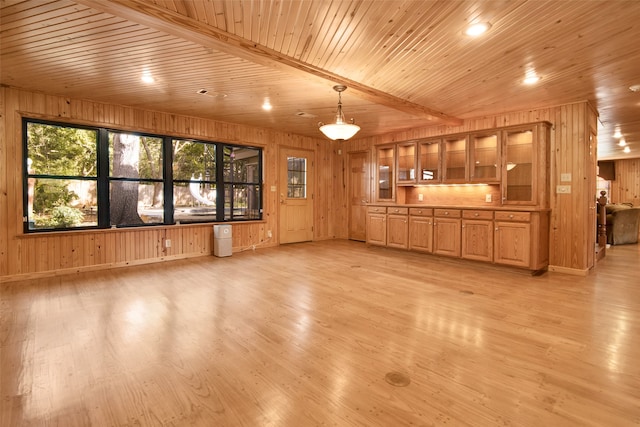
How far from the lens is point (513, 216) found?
4836 mm

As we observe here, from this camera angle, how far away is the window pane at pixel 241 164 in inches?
258

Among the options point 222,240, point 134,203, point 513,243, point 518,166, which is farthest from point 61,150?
point 518,166

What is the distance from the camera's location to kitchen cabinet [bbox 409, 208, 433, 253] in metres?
5.87

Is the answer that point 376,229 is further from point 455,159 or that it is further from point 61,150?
point 61,150

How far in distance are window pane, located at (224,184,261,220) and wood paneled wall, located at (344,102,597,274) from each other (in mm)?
5236

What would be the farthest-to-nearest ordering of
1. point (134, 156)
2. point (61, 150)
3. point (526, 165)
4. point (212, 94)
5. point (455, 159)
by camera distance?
point (455, 159) → point (134, 156) → point (526, 165) → point (61, 150) → point (212, 94)

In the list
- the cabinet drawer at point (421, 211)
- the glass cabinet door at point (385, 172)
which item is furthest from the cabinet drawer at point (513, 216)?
the glass cabinet door at point (385, 172)

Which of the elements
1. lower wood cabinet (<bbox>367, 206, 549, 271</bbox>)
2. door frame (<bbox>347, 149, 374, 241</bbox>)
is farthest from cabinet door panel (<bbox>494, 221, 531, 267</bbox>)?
door frame (<bbox>347, 149, 374, 241</bbox>)

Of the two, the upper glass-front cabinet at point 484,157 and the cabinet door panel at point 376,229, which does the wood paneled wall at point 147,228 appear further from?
the cabinet door panel at point 376,229

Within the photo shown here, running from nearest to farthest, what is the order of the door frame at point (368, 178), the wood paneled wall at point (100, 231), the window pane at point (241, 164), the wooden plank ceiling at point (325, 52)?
1. the wooden plank ceiling at point (325, 52)
2. the wood paneled wall at point (100, 231)
3. the window pane at point (241, 164)
4. the door frame at point (368, 178)

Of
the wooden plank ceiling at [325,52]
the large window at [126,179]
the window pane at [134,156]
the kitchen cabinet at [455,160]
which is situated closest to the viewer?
the wooden plank ceiling at [325,52]

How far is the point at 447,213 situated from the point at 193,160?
4849mm

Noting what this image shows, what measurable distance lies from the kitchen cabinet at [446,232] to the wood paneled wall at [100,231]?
3520mm

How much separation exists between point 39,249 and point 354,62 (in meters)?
5.07
